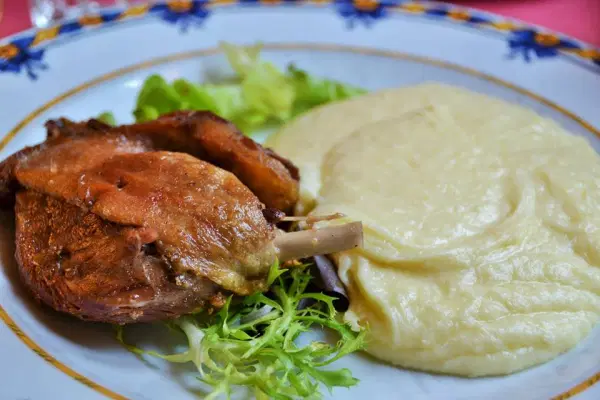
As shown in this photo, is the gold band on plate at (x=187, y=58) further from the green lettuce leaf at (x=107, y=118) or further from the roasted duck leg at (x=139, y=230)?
the green lettuce leaf at (x=107, y=118)

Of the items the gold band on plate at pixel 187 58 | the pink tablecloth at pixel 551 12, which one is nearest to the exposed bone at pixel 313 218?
the gold band on plate at pixel 187 58

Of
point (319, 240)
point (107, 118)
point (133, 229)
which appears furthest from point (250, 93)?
point (133, 229)

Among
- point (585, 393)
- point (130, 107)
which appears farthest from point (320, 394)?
point (130, 107)

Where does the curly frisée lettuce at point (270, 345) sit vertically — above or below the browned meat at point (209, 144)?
below

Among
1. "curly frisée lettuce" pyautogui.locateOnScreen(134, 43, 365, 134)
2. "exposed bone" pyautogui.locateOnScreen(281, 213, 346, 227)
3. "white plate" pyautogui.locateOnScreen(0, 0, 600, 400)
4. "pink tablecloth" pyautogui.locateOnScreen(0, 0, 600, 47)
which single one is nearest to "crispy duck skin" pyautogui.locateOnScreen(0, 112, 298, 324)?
"exposed bone" pyautogui.locateOnScreen(281, 213, 346, 227)

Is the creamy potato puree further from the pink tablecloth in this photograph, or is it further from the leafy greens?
the pink tablecloth
